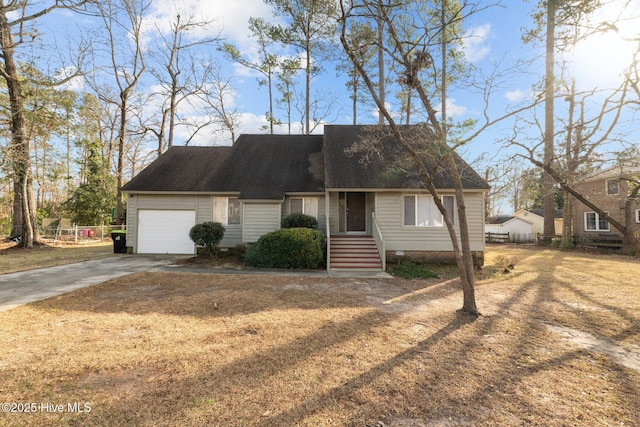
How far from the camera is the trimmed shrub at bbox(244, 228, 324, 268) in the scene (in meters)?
10.0

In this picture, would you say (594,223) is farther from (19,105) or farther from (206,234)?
(19,105)

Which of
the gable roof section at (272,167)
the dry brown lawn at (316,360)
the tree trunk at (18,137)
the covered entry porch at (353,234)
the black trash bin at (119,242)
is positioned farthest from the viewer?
the tree trunk at (18,137)

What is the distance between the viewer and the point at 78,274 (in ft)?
27.7

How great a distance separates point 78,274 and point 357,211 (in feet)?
33.7

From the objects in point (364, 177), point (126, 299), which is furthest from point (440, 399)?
point (364, 177)

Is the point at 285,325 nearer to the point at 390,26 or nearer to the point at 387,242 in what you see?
the point at 390,26

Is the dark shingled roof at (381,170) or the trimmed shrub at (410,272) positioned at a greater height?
the dark shingled roof at (381,170)

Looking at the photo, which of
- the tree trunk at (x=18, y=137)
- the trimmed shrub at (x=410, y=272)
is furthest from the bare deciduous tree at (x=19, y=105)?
the trimmed shrub at (x=410, y=272)

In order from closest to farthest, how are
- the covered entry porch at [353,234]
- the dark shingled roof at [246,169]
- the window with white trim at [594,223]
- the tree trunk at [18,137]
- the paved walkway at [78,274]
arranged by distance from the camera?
the paved walkway at [78,274] → the covered entry porch at [353,234] → the dark shingled roof at [246,169] → the tree trunk at [18,137] → the window with white trim at [594,223]

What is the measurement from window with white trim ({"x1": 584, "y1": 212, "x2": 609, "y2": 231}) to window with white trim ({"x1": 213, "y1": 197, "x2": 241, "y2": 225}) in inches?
1089

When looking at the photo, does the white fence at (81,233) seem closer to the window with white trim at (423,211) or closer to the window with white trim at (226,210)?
the window with white trim at (226,210)

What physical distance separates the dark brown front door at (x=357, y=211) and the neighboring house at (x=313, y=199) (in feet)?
0.15

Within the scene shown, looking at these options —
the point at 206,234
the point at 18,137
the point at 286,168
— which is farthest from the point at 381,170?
the point at 18,137

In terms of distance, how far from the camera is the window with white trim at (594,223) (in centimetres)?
2256
